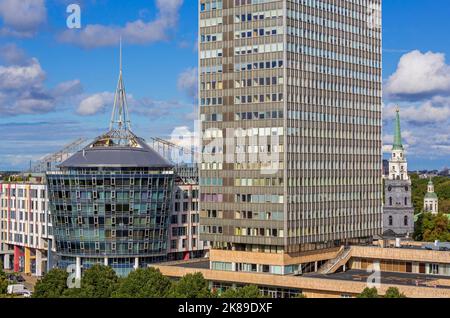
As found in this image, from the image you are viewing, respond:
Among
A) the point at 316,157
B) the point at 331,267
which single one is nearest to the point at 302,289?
the point at 331,267

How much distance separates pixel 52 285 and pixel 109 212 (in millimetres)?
38894

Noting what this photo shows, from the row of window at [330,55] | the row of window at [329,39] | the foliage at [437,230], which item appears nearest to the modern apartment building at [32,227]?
the row of window at [330,55]

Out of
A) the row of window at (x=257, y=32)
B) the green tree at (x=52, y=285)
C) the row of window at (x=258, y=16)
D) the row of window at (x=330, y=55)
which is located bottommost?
the green tree at (x=52, y=285)

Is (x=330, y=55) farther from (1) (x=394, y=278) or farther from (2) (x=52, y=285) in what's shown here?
(2) (x=52, y=285)

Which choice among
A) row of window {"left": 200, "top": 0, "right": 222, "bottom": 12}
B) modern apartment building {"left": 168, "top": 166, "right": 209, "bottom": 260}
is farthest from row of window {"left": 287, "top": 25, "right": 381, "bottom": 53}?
modern apartment building {"left": 168, "top": 166, "right": 209, "bottom": 260}

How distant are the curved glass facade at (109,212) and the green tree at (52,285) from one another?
116 feet

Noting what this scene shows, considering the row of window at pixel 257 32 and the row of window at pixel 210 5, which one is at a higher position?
the row of window at pixel 210 5

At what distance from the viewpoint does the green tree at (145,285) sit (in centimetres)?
11144

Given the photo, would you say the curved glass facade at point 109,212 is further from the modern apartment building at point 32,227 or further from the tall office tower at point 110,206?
the modern apartment building at point 32,227

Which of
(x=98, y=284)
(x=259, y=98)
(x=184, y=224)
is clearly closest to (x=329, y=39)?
(x=259, y=98)

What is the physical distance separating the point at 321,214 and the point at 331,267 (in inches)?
354

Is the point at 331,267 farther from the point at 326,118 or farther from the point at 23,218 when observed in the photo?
the point at 23,218

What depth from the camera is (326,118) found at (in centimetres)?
13750

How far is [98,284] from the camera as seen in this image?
119000 millimetres
